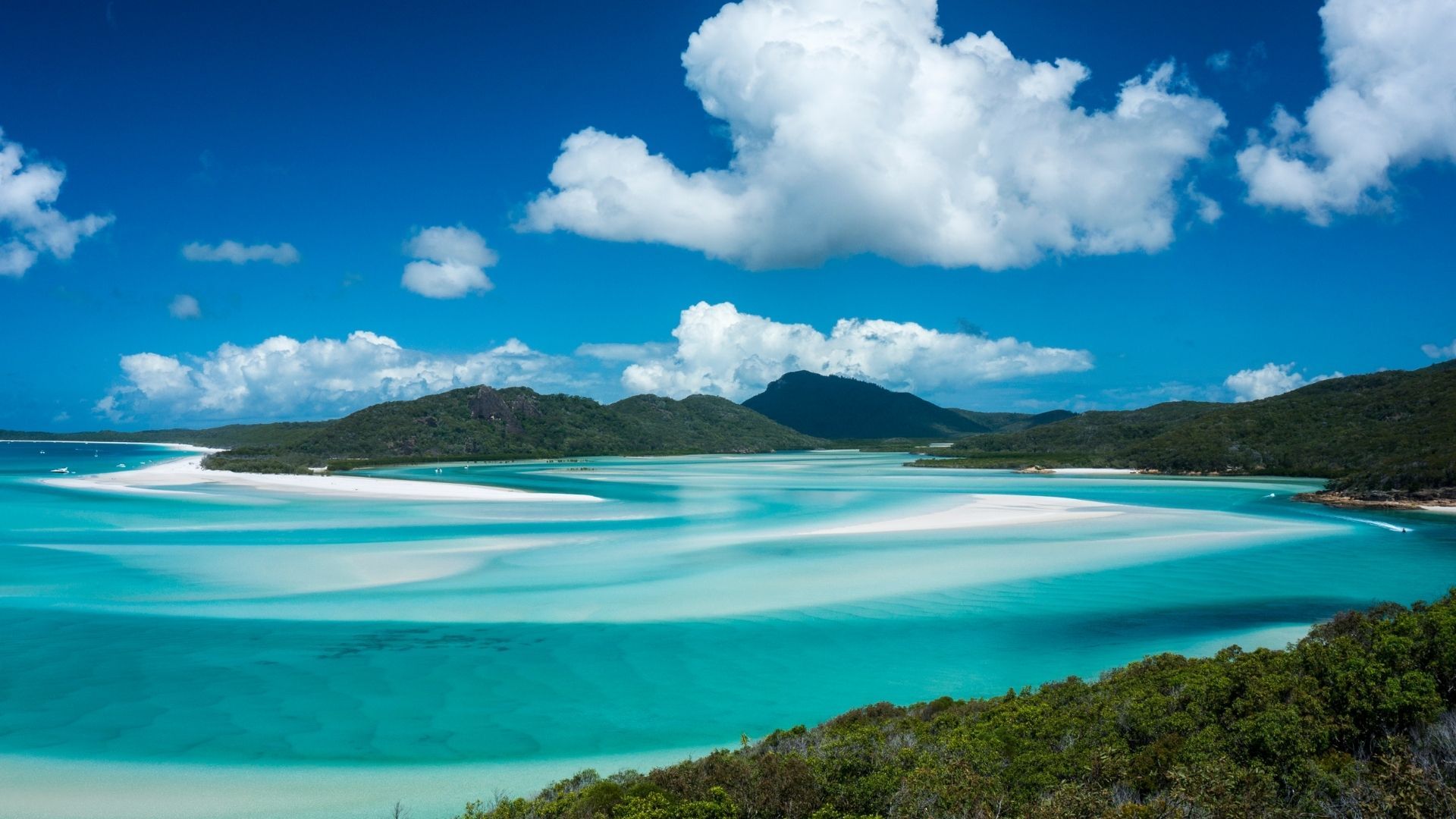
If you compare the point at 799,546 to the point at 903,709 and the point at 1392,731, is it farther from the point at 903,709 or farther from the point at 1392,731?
the point at 1392,731

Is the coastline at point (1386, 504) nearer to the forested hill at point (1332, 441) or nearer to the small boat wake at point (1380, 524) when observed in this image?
the forested hill at point (1332, 441)

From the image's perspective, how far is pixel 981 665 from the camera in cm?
1463

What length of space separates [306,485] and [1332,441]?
8668 cm

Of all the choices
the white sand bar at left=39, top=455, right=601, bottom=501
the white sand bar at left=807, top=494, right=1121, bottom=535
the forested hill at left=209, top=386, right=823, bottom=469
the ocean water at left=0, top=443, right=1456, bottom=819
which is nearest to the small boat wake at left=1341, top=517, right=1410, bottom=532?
the ocean water at left=0, top=443, right=1456, bottom=819

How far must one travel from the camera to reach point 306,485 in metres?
61.9

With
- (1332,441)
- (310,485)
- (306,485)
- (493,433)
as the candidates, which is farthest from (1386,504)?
(493,433)

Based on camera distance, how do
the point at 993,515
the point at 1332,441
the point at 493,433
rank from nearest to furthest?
the point at 993,515 < the point at 1332,441 < the point at 493,433

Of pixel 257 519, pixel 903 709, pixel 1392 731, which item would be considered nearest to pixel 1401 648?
pixel 1392 731

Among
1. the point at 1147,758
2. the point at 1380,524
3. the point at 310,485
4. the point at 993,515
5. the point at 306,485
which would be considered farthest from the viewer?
the point at 310,485

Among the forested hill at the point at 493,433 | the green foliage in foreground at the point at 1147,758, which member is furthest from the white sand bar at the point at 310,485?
the green foliage in foreground at the point at 1147,758

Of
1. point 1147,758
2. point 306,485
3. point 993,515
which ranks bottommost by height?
point 306,485

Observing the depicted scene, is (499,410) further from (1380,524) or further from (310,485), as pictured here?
(1380,524)

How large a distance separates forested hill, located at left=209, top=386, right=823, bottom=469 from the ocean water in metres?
63.2

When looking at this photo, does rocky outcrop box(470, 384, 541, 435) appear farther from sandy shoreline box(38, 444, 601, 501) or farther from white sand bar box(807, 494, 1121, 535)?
white sand bar box(807, 494, 1121, 535)
